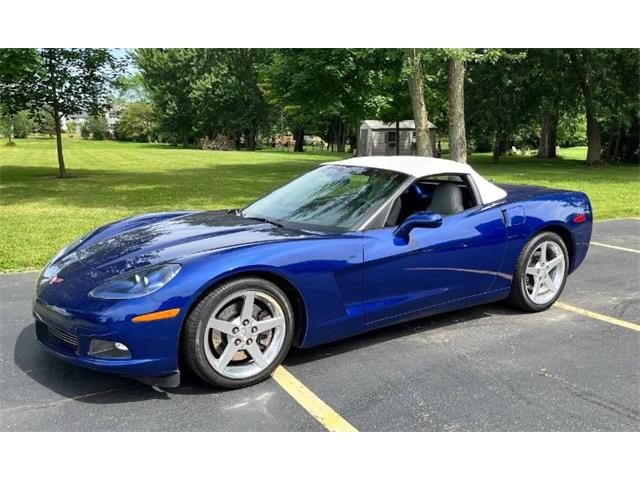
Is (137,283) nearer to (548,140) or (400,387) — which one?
(400,387)

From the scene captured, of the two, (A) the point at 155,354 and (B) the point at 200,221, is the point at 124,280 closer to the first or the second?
(A) the point at 155,354

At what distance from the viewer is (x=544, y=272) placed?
16.4ft

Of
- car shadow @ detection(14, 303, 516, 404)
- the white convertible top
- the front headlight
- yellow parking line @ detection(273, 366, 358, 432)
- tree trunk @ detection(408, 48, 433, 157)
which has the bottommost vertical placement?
yellow parking line @ detection(273, 366, 358, 432)

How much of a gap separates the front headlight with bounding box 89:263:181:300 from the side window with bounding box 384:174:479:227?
185 cm

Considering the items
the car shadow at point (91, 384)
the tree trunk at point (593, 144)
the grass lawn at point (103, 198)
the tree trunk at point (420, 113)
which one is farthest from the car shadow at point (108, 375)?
the tree trunk at point (593, 144)

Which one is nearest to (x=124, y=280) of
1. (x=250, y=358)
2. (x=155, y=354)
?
(x=155, y=354)

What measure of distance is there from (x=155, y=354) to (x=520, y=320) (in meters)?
3.02

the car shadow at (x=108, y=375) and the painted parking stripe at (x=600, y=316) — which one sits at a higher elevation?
the car shadow at (x=108, y=375)

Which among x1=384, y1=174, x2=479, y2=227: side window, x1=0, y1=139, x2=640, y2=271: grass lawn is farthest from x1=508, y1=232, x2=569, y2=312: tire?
x1=0, y1=139, x2=640, y2=271: grass lawn

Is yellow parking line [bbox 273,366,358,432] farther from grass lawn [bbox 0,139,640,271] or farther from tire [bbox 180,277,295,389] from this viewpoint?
grass lawn [bbox 0,139,640,271]

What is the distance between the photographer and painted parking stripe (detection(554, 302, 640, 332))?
4.67m

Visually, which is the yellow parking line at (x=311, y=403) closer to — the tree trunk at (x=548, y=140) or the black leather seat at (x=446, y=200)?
the black leather seat at (x=446, y=200)

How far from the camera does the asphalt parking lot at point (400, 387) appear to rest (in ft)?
10.1

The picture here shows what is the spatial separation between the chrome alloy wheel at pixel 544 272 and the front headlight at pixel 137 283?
304 centimetres
